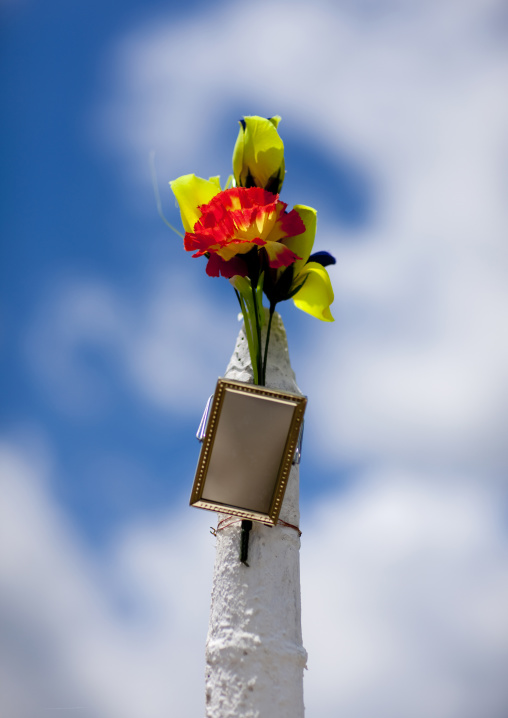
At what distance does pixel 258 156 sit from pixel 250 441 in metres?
1.44

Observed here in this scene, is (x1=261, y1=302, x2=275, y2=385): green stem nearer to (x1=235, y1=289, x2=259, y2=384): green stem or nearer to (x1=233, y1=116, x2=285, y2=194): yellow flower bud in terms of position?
(x1=235, y1=289, x2=259, y2=384): green stem

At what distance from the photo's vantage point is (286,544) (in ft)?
9.26

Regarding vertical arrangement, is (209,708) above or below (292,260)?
below

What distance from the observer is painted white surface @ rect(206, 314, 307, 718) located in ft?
8.32

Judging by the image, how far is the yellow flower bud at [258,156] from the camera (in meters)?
3.25

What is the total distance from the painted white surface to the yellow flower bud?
5.01ft

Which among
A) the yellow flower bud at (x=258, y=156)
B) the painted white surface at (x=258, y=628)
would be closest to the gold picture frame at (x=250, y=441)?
the painted white surface at (x=258, y=628)

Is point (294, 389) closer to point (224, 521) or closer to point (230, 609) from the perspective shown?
point (224, 521)

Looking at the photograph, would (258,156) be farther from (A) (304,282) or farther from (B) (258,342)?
(B) (258,342)

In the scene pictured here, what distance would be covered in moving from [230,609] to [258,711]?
39 cm

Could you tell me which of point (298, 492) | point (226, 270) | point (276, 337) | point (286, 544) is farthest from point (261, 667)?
point (226, 270)

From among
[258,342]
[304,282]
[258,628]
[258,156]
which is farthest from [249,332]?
[258,628]

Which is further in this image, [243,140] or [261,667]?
[243,140]

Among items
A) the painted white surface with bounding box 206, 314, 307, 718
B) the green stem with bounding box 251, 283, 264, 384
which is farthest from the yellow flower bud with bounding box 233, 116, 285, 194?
the painted white surface with bounding box 206, 314, 307, 718
